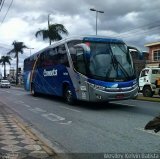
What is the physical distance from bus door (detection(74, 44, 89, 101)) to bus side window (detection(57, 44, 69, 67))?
62.5 inches

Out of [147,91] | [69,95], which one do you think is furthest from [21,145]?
[147,91]

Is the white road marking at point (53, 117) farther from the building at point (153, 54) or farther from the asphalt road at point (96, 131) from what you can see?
the building at point (153, 54)

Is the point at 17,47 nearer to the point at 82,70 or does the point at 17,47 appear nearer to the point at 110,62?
the point at 82,70

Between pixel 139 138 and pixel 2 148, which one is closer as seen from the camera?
pixel 2 148

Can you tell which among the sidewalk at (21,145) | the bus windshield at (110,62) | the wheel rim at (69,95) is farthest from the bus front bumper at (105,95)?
the sidewalk at (21,145)

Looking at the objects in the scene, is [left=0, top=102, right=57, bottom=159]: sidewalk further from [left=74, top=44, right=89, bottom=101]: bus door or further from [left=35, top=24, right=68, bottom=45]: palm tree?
[left=35, top=24, right=68, bottom=45]: palm tree

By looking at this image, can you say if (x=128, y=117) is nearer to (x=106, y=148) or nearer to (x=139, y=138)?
(x=139, y=138)

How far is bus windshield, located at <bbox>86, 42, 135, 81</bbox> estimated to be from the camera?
1722 cm

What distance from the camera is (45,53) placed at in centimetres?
2503

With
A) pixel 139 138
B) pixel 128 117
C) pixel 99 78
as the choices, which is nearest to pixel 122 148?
pixel 139 138

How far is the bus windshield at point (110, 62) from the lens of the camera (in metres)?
17.2

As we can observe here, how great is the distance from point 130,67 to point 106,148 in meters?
9.79

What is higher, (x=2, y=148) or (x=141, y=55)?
(x=141, y=55)

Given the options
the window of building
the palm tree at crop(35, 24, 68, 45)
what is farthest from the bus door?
the window of building
